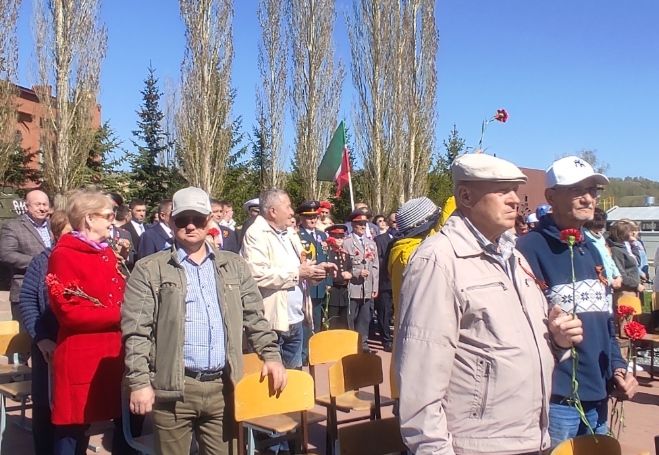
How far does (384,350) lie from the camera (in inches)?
329

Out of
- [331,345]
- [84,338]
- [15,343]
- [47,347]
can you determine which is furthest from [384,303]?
[84,338]

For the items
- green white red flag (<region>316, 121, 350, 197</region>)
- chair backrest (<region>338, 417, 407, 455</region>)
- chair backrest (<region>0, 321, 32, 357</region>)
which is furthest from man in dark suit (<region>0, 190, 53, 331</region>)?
green white red flag (<region>316, 121, 350, 197</region>)

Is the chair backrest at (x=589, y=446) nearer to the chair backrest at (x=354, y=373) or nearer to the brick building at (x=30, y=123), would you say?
the chair backrest at (x=354, y=373)

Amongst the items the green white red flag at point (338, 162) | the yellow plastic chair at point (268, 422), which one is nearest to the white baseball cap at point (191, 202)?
the yellow plastic chair at point (268, 422)

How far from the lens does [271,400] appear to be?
3.28 m

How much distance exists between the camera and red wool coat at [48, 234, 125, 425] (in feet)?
10.7

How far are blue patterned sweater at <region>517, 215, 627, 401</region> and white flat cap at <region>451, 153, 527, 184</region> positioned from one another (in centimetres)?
81

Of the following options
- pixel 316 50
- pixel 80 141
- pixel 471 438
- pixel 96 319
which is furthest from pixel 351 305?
pixel 316 50

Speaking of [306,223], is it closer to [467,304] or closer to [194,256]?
[194,256]

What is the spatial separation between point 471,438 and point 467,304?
393 mm

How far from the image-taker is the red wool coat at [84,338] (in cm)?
327

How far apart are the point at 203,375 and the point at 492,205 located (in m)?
1.65

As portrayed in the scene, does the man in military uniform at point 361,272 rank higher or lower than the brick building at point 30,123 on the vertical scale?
lower

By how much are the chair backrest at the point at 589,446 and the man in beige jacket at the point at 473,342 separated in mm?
352
